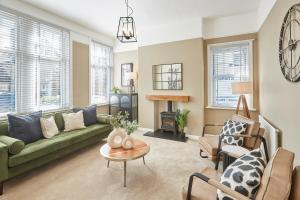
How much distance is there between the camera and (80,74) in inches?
191

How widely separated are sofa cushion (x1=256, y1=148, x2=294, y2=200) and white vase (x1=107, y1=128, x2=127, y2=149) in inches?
77.2

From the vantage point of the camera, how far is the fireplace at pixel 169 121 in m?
4.55

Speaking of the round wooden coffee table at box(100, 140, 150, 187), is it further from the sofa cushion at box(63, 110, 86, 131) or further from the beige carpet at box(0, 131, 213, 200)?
the sofa cushion at box(63, 110, 86, 131)

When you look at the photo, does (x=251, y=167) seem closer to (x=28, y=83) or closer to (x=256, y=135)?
(x=256, y=135)

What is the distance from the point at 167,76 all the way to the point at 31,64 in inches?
126

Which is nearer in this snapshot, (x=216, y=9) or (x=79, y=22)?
(x=216, y=9)

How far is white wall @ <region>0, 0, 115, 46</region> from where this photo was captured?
3.38m

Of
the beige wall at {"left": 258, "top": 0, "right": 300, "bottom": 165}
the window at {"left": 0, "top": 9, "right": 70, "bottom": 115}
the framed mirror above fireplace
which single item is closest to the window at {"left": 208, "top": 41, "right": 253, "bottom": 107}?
the framed mirror above fireplace

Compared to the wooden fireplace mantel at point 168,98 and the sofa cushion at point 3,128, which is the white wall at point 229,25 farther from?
the sofa cushion at point 3,128

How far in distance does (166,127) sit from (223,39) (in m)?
2.65

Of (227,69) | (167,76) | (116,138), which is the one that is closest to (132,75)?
(167,76)

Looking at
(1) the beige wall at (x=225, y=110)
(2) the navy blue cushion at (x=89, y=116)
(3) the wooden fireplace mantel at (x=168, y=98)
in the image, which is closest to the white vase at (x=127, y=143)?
(2) the navy blue cushion at (x=89, y=116)

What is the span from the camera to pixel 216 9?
3906mm

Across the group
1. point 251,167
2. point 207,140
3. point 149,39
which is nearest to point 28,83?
point 149,39
